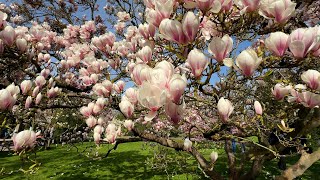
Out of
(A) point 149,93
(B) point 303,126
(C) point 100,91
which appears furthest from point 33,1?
(A) point 149,93

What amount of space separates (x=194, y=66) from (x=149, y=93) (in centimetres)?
26

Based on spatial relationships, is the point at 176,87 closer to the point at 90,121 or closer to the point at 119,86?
the point at 119,86

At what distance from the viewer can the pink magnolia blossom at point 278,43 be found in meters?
1.17

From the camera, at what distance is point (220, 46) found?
114cm

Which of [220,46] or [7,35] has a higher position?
[7,35]

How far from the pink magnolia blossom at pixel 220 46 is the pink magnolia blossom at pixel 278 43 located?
185 mm

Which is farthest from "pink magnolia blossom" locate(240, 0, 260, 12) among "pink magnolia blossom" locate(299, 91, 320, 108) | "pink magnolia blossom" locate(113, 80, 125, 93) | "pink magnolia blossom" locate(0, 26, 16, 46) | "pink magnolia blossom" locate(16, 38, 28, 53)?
"pink magnolia blossom" locate(16, 38, 28, 53)

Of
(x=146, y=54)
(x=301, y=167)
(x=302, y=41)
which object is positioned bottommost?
(x=301, y=167)

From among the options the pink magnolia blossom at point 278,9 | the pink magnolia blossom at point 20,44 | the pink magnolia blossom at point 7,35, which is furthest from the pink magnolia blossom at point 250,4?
the pink magnolia blossom at point 20,44

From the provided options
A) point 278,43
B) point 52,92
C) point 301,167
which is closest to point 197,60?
point 278,43

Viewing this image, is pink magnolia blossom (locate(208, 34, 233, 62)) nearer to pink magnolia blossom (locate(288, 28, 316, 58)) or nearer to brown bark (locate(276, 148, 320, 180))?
pink magnolia blossom (locate(288, 28, 316, 58))

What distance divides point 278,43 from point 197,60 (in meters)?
0.38

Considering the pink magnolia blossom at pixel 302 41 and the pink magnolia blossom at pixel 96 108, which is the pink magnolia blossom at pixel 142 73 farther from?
the pink magnolia blossom at pixel 96 108

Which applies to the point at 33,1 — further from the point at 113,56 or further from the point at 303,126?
the point at 303,126
